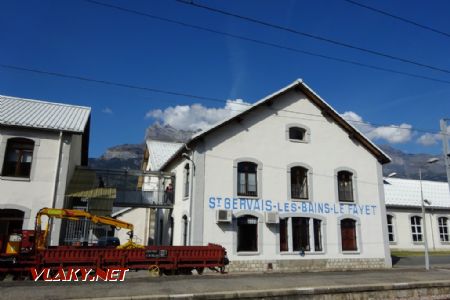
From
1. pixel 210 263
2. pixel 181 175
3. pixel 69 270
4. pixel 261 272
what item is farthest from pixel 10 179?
pixel 261 272

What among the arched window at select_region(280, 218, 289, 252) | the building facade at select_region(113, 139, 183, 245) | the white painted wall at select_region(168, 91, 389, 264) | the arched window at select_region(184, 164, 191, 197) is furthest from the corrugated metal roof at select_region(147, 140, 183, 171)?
the arched window at select_region(280, 218, 289, 252)

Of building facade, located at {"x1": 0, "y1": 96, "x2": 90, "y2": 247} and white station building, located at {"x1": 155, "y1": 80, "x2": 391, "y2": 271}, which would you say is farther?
white station building, located at {"x1": 155, "y1": 80, "x2": 391, "y2": 271}

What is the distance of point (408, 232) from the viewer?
99.7 feet

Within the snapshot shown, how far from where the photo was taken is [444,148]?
17953 mm

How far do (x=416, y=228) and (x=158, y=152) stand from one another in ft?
78.7

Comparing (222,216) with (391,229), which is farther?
(391,229)

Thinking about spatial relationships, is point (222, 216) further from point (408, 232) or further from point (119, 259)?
point (408, 232)

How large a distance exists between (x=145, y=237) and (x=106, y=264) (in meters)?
18.3

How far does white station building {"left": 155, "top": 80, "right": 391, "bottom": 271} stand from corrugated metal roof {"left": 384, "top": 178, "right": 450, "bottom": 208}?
363 inches

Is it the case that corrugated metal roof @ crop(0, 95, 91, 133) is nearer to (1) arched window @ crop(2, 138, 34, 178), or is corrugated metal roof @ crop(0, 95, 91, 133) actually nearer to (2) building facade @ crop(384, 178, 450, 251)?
(1) arched window @ crop(2, 138, 34, 178)

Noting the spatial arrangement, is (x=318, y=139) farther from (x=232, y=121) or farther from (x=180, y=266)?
(x=180, y=266)

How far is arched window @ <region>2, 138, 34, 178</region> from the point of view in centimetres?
1814

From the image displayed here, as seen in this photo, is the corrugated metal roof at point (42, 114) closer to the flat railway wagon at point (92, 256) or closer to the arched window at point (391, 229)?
the flat railway wagon at point (92, 256)

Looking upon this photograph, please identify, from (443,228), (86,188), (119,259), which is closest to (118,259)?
(119,259)
